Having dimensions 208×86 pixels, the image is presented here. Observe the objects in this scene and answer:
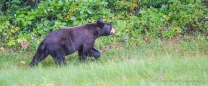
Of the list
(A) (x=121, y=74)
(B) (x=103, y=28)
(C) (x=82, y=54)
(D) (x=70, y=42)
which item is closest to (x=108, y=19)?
(B) (x=103, y=28)

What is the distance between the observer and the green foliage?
12984mm

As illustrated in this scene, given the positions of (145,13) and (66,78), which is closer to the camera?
(66,78)

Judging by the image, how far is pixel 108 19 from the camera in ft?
44.0

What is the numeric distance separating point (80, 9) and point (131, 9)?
2.13 metres

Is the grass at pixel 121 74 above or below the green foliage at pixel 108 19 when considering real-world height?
above

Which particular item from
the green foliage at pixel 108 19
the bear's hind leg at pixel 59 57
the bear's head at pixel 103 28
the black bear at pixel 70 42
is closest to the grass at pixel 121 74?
the bear's hind leg at pixel 59 57

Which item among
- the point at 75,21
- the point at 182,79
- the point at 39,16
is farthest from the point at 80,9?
the point at 182,79

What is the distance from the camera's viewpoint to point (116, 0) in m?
14.2

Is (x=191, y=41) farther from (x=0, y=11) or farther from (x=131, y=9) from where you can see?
(x=0, y=11)

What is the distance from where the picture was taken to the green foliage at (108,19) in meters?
13.0

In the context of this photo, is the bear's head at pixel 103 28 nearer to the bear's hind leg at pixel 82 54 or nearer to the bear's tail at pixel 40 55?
the bear's hind leg at pixel 82 54

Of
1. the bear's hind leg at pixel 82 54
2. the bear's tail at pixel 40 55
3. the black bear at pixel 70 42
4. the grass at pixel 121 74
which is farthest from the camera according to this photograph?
the bear's hind leg at pixel 82 54

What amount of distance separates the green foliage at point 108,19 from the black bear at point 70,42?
7.22 feet

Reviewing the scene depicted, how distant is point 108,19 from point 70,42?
3.77m
